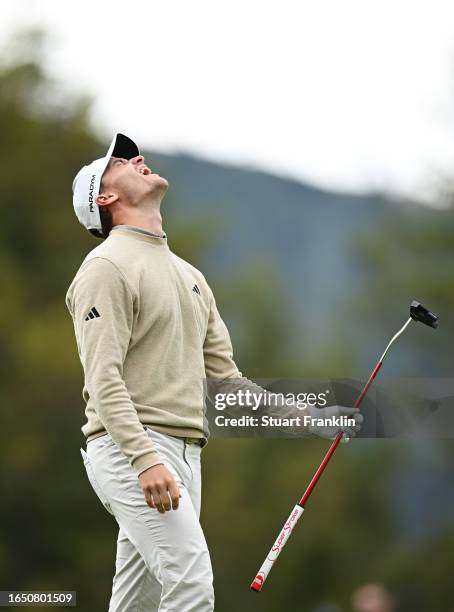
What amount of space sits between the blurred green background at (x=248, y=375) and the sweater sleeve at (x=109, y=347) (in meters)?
16.1

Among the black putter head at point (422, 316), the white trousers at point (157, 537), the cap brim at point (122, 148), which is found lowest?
the white trousers at point (157, 537)

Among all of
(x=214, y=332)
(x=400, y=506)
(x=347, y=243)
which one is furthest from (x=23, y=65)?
(x=214, y=332)

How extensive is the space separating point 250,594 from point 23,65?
1096cm

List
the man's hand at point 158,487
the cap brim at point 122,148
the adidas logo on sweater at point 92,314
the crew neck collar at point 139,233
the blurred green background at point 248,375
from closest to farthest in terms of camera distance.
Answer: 1. the man's hand at point 158,487
2. the adidas logo on sweater at point 92,314
3. the crew neck collar at point 139,233
4. the cap brim at point 122,148
5. the blurred green background at point 248,375

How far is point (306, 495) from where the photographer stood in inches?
202

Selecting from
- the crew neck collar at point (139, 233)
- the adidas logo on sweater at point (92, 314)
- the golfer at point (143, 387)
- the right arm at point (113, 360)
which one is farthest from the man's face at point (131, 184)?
the adidas logo on sweater at point (92, 314)

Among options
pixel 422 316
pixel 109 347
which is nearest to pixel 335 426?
pixel 422 316

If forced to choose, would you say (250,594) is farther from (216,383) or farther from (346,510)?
(216,383)

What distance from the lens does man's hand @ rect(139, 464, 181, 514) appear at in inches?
183

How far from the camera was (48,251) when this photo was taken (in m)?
24.8

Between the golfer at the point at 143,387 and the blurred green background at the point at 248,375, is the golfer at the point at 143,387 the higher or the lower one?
the higher one

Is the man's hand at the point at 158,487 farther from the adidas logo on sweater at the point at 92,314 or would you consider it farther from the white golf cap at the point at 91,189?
the white golf cap at the point at 91,189

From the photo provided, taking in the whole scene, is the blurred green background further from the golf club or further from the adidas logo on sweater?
the adidas logo on sweater

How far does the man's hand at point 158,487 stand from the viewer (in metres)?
4.66
